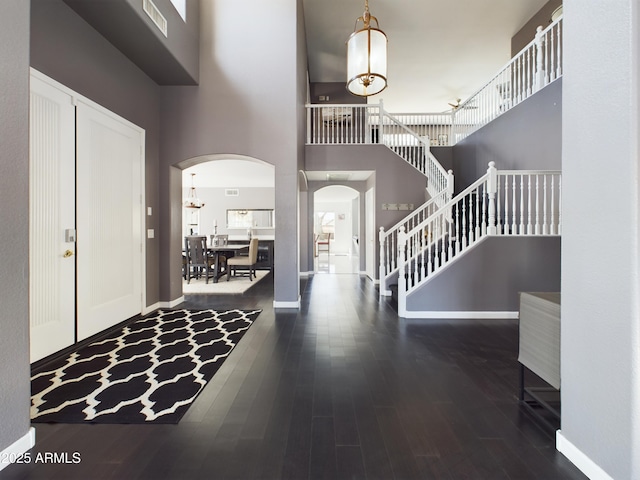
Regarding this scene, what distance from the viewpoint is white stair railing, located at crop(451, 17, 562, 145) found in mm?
4562

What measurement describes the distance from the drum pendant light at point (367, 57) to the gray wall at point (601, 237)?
2.26 m

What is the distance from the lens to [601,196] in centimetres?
134

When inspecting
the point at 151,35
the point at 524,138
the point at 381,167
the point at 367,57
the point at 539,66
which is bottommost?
the point at 381,167

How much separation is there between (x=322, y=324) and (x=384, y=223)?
325cm

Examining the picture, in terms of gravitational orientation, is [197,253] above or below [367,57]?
below

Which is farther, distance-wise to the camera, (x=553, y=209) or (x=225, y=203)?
(x=225, y=203)

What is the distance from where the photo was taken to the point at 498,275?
399cm

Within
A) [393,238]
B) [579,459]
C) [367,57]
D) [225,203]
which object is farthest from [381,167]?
[225,203]

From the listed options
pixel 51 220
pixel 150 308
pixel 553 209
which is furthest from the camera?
pixel 150 308

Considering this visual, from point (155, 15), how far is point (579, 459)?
512cm

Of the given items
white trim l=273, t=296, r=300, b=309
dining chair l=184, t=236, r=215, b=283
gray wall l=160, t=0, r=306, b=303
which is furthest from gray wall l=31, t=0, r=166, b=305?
dining chair l=184, t=236, r=215, b=283

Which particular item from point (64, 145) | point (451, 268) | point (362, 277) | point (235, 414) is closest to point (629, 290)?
point (235, 414)

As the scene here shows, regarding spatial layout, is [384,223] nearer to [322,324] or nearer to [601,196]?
[322,324]

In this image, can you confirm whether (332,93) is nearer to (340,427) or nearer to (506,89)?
(506,89)
